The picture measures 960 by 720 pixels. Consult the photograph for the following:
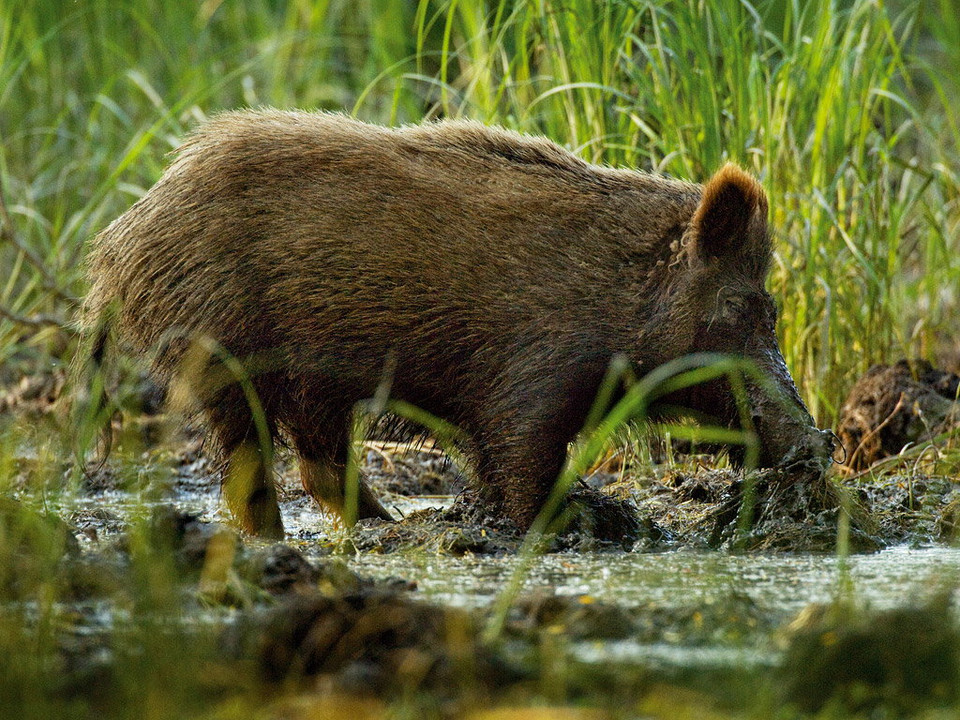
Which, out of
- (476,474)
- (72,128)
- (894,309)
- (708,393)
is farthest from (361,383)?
(72,128)

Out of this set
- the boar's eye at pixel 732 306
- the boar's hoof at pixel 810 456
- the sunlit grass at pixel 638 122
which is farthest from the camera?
the sunlit grass at pixel 638 122

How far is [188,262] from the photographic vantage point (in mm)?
4266

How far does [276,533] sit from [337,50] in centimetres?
510

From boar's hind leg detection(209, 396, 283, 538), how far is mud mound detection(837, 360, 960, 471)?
242cm

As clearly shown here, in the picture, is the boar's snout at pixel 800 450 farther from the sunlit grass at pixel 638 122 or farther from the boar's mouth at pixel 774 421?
the sunlit grass at pixel 638 122

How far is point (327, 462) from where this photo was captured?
4.71 m

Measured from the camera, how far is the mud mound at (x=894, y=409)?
210 inches

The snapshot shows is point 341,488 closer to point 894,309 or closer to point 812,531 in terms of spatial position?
point 812,531

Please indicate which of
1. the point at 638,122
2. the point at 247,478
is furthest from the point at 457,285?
the point at 638,122

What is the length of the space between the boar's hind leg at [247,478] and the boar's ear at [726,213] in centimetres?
158

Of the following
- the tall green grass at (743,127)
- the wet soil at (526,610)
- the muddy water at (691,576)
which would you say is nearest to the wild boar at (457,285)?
the wet soil at (526,610)

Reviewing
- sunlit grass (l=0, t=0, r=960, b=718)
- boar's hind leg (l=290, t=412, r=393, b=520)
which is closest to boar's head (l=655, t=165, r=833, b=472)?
sunlit grass (l=0, t=0, r=960, b=718)

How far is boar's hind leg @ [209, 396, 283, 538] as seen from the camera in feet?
14.7

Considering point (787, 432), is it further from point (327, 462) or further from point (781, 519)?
point (327, 462)
